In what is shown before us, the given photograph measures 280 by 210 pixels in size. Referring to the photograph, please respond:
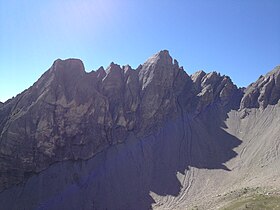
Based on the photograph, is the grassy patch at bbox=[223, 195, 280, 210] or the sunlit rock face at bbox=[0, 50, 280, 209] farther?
the sunlit rock face at bbox=[0, 50, 280, 209]

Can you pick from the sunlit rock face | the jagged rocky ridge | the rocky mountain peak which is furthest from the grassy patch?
the rocky mountain peak

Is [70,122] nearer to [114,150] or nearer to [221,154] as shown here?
[114,150]

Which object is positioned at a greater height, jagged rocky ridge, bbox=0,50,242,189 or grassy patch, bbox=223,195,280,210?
jagged rocky ridge, bbox=0,50,242,189

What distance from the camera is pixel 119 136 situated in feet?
385

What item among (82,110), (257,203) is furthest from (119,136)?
(257,203)

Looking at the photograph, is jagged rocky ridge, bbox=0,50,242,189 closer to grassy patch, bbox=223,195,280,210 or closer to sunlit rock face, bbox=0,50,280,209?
sunlit rock face, bbox=0,50,280,209

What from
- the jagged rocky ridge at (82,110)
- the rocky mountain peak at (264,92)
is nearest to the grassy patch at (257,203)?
the jagged rocky ridge at (82,110)

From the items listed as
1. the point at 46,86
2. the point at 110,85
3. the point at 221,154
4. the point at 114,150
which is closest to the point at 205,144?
the point at 221,154

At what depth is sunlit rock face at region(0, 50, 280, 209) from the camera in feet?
320

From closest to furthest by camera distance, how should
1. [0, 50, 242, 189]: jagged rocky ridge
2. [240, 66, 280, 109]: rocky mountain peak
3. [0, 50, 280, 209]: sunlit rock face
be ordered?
[0, 50, 280, 209]: sunlit rock face < [0, 50, 242, 189]: jagged rocky ridge < [240, 66, 280, 109]: rocky mountain peak

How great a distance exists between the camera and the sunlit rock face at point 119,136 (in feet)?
320

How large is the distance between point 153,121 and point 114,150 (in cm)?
2020

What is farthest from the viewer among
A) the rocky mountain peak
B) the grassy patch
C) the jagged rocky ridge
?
the rocky mountain peak

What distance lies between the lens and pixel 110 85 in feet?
410
